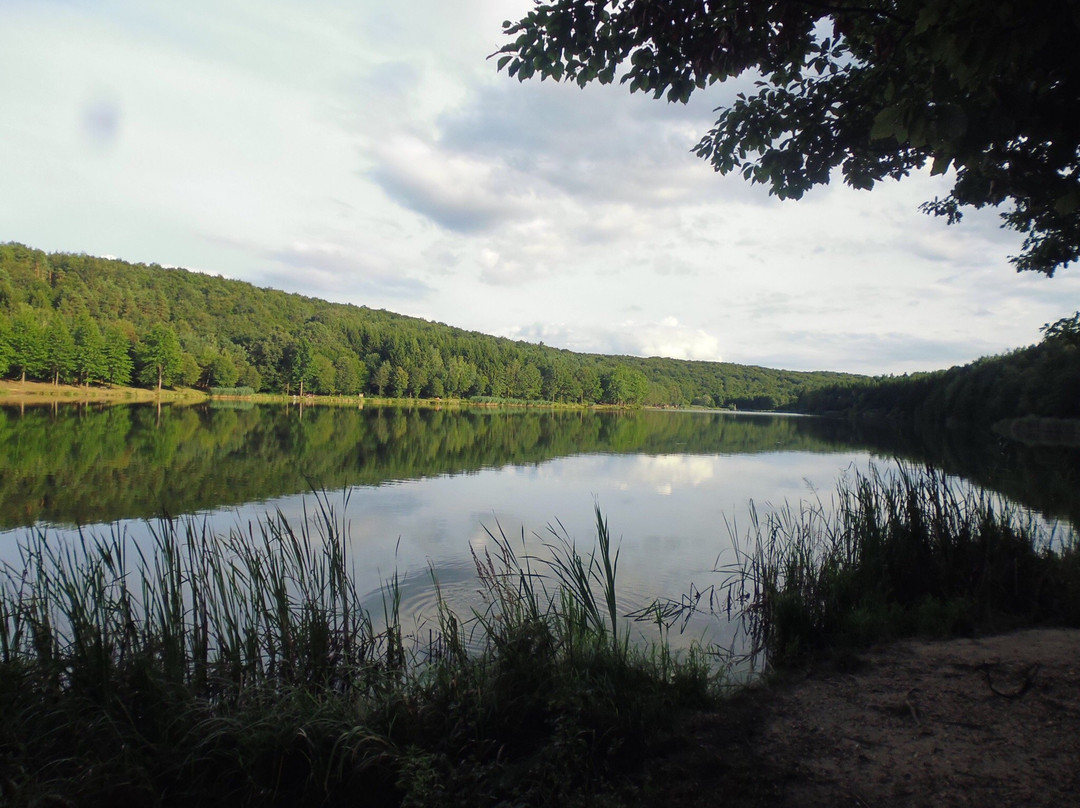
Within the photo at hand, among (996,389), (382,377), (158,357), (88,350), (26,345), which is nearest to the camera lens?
(996,389)

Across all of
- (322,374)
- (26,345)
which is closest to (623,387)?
(322,374)

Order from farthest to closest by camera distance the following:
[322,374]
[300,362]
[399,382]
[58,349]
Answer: [399,382], [322,374], [300,362], [58,349]

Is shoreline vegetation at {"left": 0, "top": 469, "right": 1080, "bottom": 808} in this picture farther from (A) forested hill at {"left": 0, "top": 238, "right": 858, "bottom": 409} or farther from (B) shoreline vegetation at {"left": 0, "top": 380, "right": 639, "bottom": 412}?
(A) forested hill at {"left": 0, "top": 238, "right": 858, "bottom": 409}

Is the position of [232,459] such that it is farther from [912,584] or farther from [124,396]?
[124,396]

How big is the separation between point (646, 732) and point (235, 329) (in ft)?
347

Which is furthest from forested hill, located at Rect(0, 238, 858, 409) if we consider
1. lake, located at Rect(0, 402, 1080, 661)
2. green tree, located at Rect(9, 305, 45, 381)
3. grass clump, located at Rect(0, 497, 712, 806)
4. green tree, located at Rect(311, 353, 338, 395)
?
grass clump, located at Rect(0, 497, 712, 806)

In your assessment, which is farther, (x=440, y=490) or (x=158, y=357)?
(x=158, y=357)

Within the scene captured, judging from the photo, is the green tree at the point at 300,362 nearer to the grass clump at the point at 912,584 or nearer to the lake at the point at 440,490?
the lake at the point at 440,490

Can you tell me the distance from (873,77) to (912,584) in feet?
16.4

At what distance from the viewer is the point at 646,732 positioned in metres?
3.75

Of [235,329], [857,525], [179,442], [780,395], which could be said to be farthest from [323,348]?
[780,395]

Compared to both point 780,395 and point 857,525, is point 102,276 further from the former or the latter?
point 780,395

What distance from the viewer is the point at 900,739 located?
3.57m

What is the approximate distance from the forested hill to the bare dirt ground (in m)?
72.4
